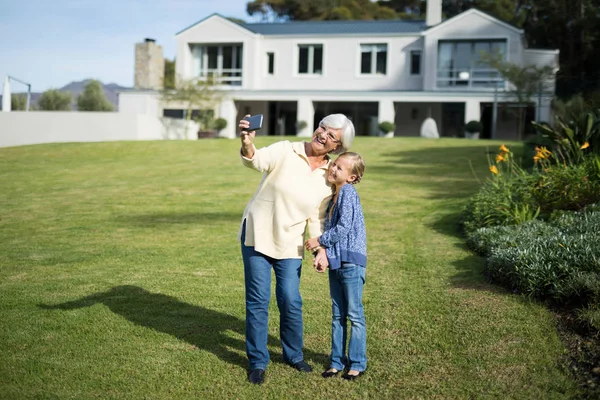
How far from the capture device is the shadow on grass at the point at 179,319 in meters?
5.21

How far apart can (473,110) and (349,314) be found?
29696 mm

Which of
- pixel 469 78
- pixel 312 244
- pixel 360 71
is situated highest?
pixel 360 71

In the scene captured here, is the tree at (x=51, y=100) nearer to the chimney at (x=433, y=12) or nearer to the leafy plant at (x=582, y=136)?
the chimney at (x=433, y=12)

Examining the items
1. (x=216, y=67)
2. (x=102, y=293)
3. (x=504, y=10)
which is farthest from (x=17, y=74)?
(x=504, y=10)

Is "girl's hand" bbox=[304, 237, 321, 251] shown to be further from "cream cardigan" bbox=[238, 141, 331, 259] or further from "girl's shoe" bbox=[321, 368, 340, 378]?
"girl's shoe" bbox=[321, 368, 340, 378]

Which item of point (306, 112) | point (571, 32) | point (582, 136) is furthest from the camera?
point (571, 32)

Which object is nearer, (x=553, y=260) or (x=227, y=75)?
(x=553, y=260)

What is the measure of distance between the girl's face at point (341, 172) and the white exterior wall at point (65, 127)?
25905mm

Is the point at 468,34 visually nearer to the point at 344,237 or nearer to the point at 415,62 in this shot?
the point at 415,62

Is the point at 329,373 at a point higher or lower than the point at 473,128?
lower

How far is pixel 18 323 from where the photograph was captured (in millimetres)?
5613

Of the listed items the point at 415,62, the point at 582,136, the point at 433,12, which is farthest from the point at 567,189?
the point at 433,12

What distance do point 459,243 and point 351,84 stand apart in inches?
1100

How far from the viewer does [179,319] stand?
19.3 feet
